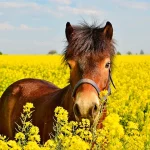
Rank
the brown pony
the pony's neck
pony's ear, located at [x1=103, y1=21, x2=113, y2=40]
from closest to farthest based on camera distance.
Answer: the brown pony
the pony's neck
pony's ear, located at [x1=103, y1=21, x2=113, y2=40]

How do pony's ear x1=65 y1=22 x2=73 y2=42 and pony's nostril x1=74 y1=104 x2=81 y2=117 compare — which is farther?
pony's ear x1=65 y1=22 x2=73 y2=42

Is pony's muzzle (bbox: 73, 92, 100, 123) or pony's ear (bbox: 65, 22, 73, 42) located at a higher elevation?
pony's ear (bbox: 65, 22, 73, 42)

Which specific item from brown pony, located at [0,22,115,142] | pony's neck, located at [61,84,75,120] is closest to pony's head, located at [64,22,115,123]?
brown pony, located at [0,22,115,142]

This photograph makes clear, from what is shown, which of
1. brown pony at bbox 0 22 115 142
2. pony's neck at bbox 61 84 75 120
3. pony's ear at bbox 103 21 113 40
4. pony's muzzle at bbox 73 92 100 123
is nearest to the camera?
pony's muzzle at bbox 73 92 100 123

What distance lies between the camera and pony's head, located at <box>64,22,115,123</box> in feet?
13.8

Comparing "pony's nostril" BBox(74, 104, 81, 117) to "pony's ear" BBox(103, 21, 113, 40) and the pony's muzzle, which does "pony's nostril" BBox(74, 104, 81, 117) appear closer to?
the pony's muzzle

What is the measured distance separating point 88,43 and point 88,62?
8.3 inches

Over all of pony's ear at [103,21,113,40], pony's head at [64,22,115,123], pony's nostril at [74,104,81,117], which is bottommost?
pony's nostril at [74,104,81,117]

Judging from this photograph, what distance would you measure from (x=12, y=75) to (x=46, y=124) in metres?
11.2

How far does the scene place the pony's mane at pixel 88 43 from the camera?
4.74 meters

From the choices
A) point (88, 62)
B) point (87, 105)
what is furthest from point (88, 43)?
point (87, 105)

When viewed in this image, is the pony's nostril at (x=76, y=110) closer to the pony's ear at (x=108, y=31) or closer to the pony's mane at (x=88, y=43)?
the pony's mane at (x=88, y=43)

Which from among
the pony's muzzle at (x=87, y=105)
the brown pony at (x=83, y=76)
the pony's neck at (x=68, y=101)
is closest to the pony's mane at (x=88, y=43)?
the brown pony at (x=83, y=76)

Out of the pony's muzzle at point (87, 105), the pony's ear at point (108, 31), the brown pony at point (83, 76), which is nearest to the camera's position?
the pony's muzzle at point (87, 105)
